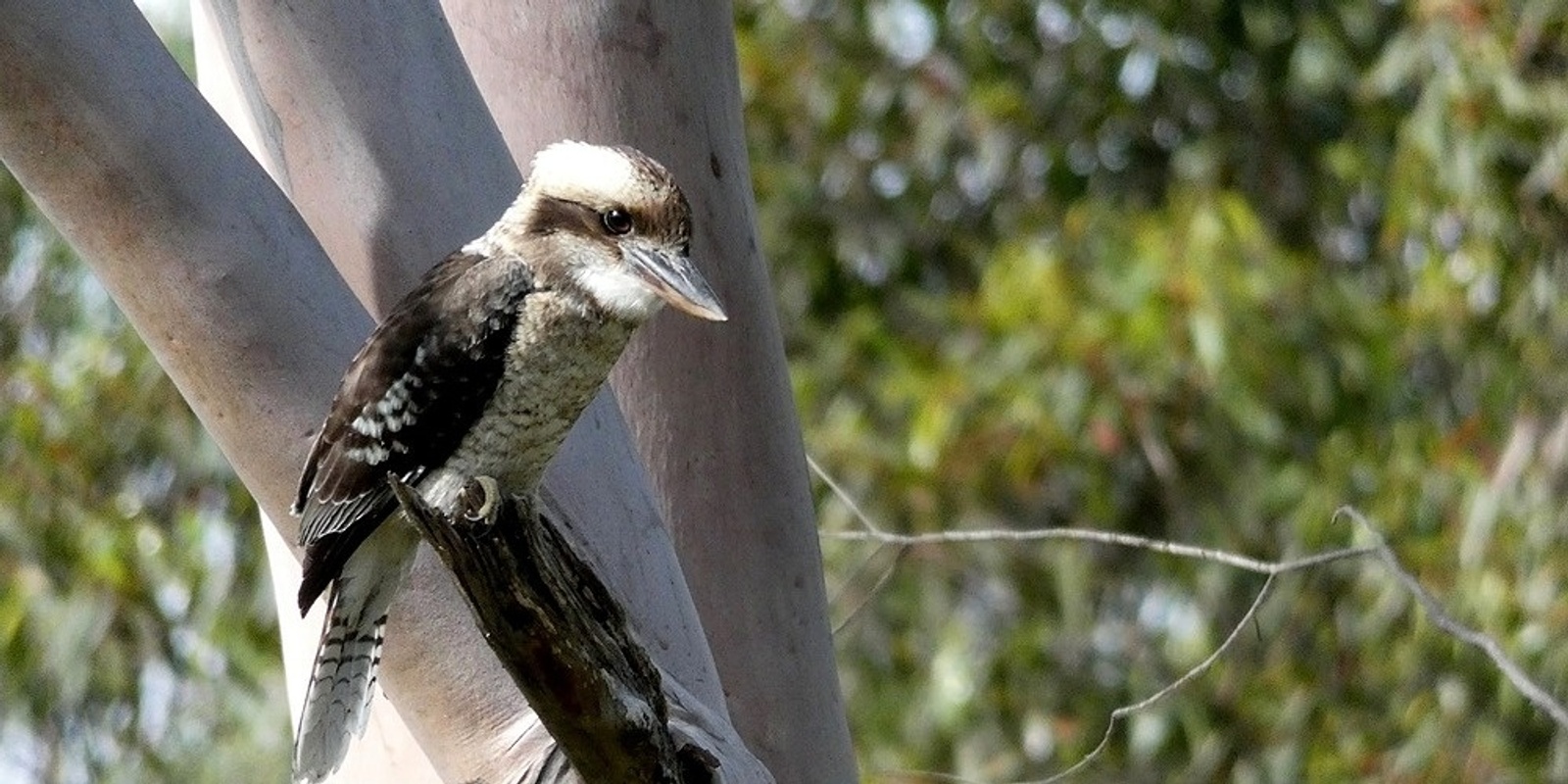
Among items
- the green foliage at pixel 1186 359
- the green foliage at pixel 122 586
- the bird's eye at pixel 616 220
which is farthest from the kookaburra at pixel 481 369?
the green foliage at pixel 122 586

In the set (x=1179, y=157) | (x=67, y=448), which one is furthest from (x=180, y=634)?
(x=1179, y=157)

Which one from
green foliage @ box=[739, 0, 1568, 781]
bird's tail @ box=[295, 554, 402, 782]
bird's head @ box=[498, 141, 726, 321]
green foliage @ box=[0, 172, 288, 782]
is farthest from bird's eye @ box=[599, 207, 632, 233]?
green foliage @ box=[0, 172, 288, 782]

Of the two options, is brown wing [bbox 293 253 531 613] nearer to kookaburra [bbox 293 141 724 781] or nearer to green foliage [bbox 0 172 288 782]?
kookaburra [bbox 293 141 724 781]

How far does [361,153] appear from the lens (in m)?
2.52

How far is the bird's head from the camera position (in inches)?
96.6

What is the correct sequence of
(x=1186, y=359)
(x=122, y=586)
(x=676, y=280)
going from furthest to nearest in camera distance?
(x=122, y=586) < (x=1186, y=359) < (x=676, y=280)

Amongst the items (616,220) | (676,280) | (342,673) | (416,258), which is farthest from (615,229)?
(342,673)

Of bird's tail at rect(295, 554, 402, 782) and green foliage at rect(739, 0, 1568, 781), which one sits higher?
green foliage at rect(739, 0, 1568, 781)

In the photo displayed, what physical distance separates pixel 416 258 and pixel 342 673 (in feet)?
1.52

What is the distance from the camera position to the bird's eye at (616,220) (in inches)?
97.7

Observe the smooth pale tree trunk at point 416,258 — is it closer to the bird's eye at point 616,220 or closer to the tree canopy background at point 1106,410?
the bird's eye at point 616,220

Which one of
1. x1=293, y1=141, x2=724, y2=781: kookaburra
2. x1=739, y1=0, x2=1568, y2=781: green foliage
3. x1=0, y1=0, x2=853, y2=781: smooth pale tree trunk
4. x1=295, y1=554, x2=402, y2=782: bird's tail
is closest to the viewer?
x1=0, y1=0, x2=853, y2=781: smooth pale tree trunk

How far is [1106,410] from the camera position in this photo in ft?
14.5

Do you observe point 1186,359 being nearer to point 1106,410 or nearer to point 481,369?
point 1106,410
